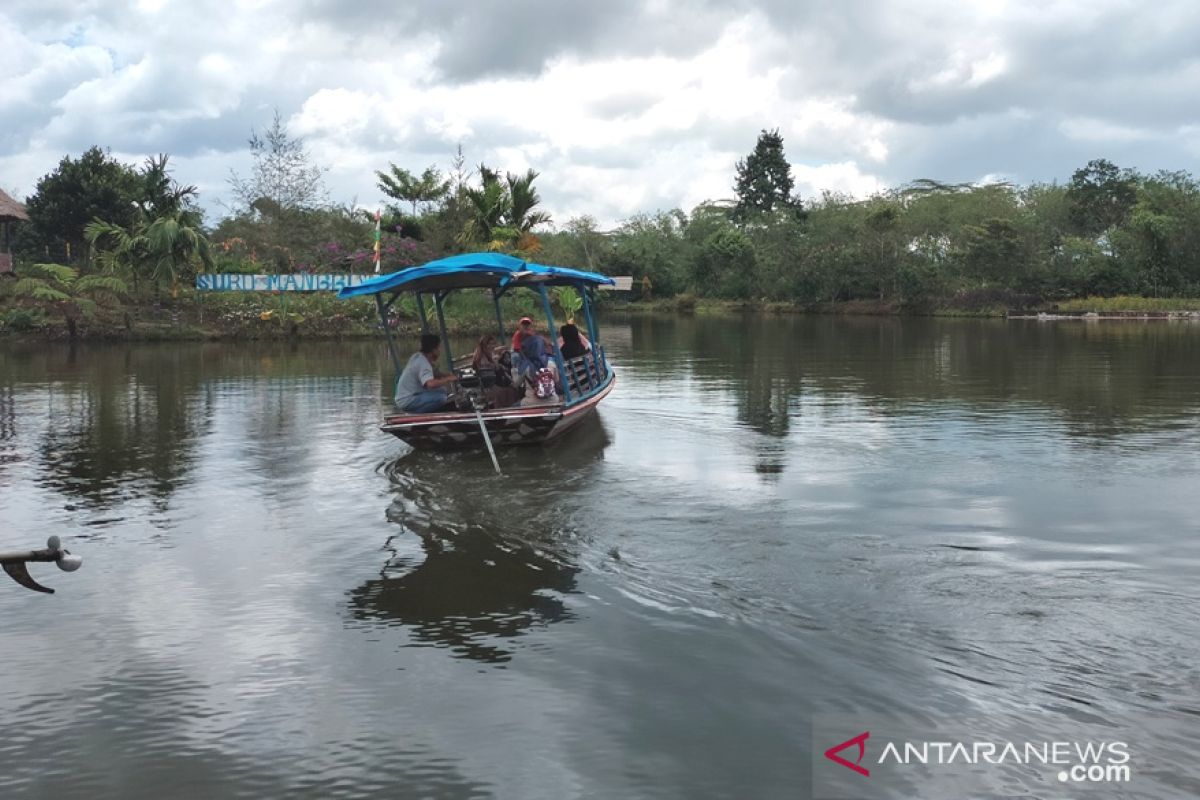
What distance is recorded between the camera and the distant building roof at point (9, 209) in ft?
113

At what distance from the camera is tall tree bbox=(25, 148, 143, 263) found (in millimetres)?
40031

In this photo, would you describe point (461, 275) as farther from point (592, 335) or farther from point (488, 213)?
point (488, 213)

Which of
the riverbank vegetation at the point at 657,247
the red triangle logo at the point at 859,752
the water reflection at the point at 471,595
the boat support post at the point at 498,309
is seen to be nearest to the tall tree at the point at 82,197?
the riverbank vegetation at the point at 657,247

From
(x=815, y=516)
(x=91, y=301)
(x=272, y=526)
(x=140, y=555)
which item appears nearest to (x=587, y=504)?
(x=815, y=516)

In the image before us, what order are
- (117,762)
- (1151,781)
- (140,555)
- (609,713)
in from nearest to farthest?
1. (1151,781)
2. (117,762)
3. (609,713)
4. (140,555)

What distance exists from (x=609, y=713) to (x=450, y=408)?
762cm

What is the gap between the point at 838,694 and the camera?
524 centimetres

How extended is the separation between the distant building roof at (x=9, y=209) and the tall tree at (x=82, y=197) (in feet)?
13.1

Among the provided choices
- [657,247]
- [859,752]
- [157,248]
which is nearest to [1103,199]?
[657,247]

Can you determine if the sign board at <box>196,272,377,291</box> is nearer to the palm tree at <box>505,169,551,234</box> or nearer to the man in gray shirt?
the palm tree at <box>505,169,551,234</box>

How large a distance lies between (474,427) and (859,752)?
7.35 meters

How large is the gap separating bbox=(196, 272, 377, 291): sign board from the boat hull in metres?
24.0

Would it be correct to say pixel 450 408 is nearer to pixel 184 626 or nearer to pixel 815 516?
pixel 815 516

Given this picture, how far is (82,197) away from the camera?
40062 mm
